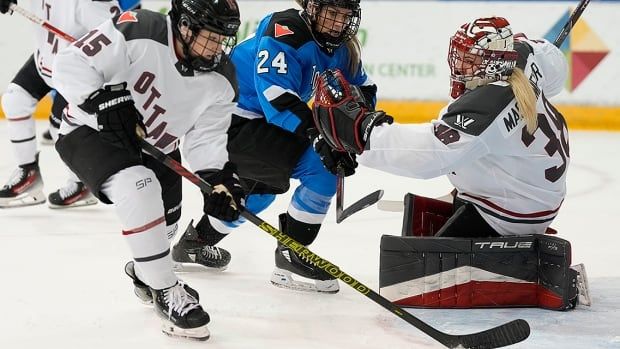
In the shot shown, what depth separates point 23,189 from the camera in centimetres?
436

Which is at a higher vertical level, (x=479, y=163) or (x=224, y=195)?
(x=479, y=163)

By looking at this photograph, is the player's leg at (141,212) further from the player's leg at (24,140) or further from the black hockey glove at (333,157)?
the player's leg at (24,140)

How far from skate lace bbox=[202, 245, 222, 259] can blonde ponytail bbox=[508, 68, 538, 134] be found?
3.86 feet

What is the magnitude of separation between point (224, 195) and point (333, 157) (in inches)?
17.7

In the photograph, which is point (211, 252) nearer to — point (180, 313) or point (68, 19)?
point (180, 313)

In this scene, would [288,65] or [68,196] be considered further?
[68,196]

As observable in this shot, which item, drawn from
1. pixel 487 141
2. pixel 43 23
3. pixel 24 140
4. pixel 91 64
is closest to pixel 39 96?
pixel 24 140

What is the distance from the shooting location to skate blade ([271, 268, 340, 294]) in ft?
10.4

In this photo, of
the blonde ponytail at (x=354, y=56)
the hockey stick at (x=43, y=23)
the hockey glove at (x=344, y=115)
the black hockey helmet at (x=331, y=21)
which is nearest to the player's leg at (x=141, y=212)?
the hockey glove at (x=344, y=115)

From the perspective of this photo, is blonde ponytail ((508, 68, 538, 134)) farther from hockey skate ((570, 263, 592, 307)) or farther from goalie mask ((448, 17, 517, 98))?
hockey skate ((570, 263, 592, 307))

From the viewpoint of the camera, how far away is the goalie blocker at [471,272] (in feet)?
9.54

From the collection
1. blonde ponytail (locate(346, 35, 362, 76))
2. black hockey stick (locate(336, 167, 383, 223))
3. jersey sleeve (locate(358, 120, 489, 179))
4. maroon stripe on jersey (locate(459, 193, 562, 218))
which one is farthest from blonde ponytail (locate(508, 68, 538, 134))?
blonde ponytail (locate(346, 35, 362, 76))

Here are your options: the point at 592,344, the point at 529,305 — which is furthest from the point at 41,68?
the point at 592,344

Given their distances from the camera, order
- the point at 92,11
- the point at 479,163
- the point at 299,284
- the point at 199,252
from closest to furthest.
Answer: the point at 479,163, the point at 299,284, the point at 199,252, the point at 92,11
